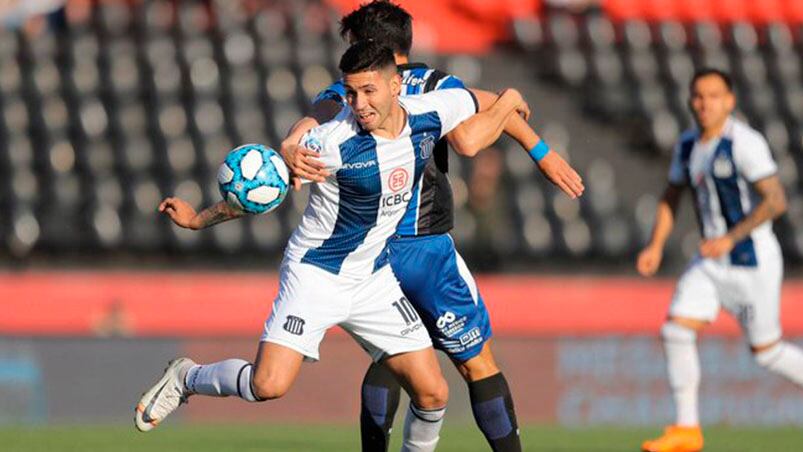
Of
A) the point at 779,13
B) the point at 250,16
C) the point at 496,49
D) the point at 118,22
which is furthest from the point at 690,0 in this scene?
the point at 118,22

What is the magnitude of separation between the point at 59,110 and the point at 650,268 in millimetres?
7350

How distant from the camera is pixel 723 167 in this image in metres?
10.1

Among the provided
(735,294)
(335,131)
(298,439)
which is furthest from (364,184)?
(298,439)

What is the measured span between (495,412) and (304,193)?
789 cm

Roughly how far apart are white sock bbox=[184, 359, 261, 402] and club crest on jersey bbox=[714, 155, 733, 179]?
3.86m

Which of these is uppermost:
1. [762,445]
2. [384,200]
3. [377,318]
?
[384,200]

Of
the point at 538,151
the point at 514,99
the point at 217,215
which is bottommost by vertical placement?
the point at 217,215

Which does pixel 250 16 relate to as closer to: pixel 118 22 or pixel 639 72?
pixel 118 22

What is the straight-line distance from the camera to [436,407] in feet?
24.6

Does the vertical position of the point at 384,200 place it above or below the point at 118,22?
below

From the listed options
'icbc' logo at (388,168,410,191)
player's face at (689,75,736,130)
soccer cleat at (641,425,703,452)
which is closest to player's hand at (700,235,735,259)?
player's face at (689,75,736,130)

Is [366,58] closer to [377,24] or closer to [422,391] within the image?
[377,24]

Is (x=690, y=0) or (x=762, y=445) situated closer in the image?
(x=762, y=445)

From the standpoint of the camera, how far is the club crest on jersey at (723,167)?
10094 mm
